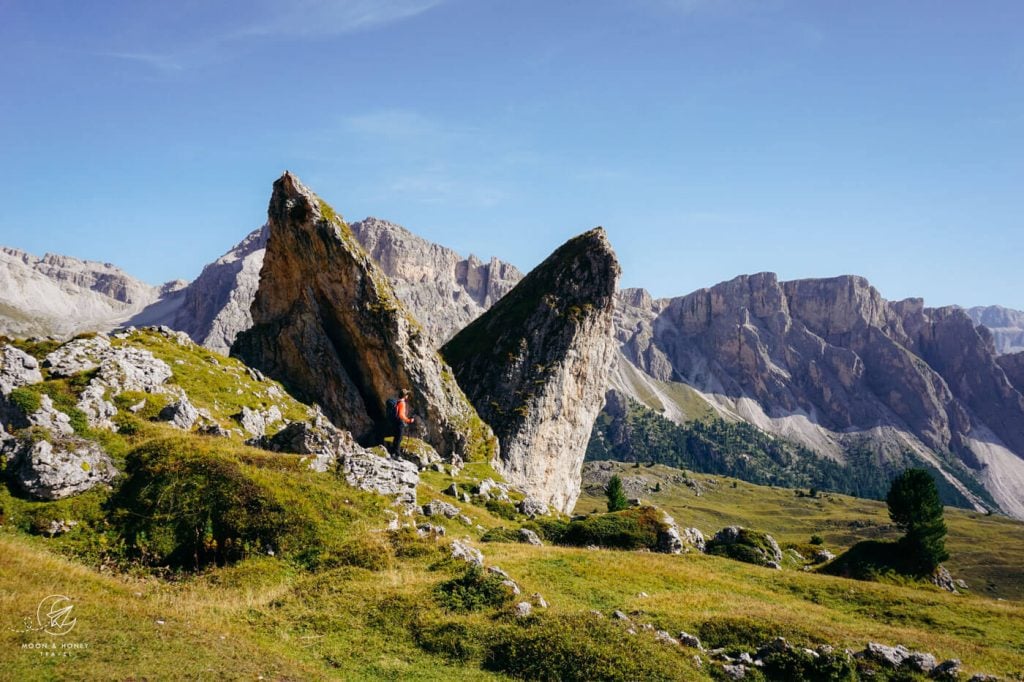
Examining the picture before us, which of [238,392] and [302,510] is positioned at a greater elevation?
[238,392]

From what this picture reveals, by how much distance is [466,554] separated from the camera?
85.8ft

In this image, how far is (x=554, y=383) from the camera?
72.5m

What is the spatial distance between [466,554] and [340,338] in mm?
39424

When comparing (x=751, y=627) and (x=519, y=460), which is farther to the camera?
(x=519, y=460)

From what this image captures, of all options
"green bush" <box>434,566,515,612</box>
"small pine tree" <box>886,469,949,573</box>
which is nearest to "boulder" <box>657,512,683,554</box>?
"small pine tree" <box>886,469,949,573</box>

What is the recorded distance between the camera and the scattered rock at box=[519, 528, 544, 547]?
3644 centimetres

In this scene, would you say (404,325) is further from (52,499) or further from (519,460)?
(52,499)

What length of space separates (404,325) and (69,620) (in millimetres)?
43974

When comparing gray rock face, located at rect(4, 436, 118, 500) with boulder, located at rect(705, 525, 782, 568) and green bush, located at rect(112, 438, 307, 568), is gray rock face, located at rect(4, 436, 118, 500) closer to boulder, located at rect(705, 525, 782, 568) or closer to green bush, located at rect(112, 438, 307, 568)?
green bush, located at rect(112, 438, 307, 568)

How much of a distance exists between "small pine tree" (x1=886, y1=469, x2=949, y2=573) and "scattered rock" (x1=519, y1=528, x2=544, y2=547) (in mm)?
29035

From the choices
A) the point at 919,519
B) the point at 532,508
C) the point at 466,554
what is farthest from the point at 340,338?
the point at 919,519

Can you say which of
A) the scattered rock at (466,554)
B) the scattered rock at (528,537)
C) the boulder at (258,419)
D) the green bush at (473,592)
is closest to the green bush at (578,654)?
the green bush at (473,592)

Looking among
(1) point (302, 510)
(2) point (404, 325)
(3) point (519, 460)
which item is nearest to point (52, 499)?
(1) point (302, 510)

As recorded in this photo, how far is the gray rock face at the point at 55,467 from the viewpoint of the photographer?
80.5 ft
